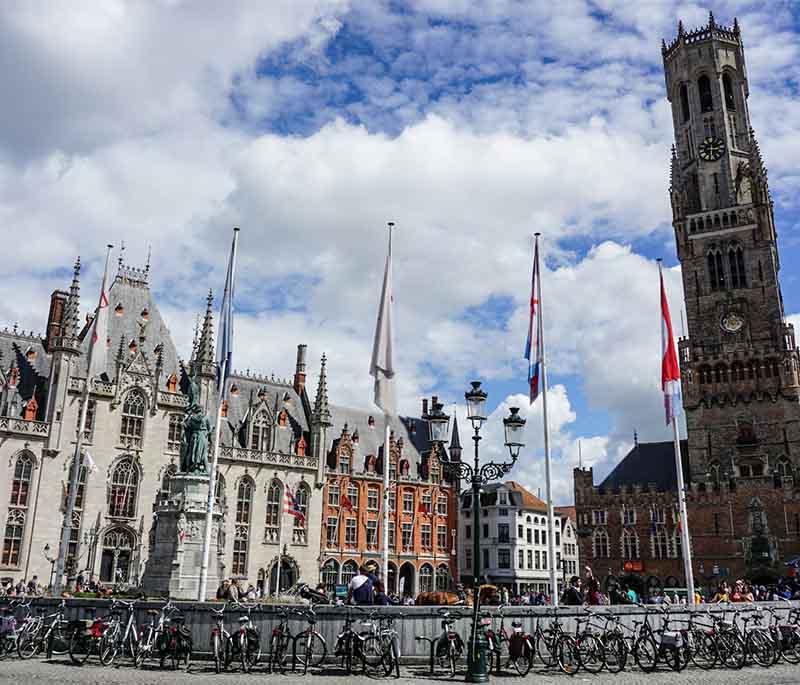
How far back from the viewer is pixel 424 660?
15680 mm

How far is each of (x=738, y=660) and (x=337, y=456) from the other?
43860mm

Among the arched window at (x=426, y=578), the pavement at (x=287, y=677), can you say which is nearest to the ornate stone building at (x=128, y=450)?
the arched window at (x=426, y=578)

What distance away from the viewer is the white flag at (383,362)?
20.7 m

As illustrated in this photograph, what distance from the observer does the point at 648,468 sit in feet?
233

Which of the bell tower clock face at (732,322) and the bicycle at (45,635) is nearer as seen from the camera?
the bicycle at (45,635)

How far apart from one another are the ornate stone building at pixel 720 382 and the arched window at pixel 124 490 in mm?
43113

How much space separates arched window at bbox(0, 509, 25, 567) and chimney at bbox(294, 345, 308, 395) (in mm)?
24309

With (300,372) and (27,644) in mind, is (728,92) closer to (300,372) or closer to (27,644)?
(300,372)

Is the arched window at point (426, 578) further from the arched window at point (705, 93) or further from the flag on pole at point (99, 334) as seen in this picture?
the arched window at point (705, 93)

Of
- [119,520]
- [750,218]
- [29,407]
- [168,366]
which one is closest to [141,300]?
[168,366]

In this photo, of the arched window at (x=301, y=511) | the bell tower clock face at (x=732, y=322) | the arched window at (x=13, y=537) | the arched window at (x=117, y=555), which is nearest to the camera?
the arched window at (x=13, y=537)

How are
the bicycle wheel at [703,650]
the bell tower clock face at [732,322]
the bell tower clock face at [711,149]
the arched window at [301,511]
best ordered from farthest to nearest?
the bell tower clock face at [711,149], the bell tower clock face at [732,322], the arched window at [301,511], the bicycle wheel at [703,650]

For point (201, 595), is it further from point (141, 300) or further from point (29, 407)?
point (141, 300)

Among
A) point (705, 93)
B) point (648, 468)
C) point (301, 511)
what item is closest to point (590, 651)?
point (301, 511)
